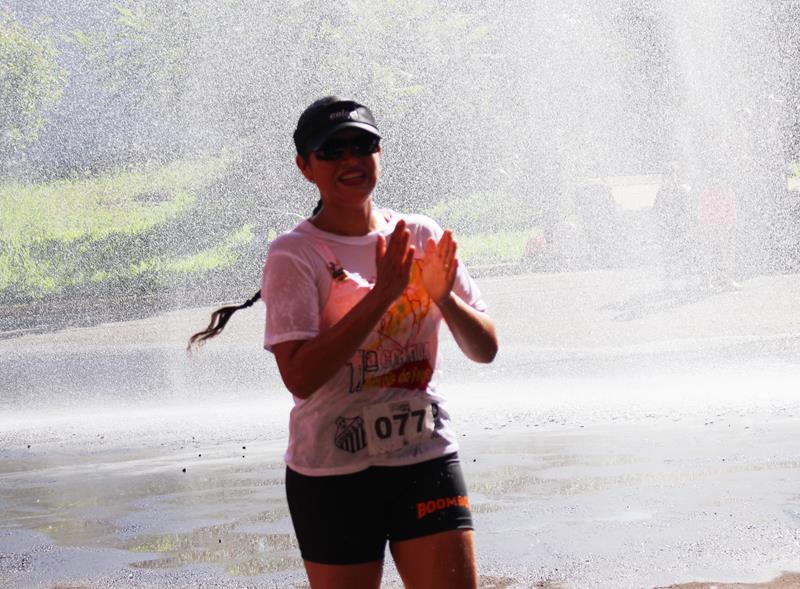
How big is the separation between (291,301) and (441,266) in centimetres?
31

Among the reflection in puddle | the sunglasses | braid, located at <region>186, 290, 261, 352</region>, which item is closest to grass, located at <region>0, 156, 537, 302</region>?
the reflection in puddle

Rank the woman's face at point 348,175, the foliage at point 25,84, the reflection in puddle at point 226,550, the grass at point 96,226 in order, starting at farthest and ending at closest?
1. the foliage at point 25,84
2. the grass at point 96,226
3. the reflection in puddle at point 226,550
4. the woman's face at point 348,175

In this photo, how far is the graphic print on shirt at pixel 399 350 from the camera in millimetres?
2828

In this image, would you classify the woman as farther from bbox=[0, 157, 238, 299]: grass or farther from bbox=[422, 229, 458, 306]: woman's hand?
bbox=[0, 157, 238, 299]: grass

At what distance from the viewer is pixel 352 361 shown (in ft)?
9.28

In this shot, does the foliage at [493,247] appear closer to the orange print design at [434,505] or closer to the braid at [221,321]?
the braid at [221,321]

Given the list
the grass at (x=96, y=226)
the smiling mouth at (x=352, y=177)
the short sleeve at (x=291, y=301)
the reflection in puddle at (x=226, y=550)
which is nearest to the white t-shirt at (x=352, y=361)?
the short sleeve at (x=291, y=301)

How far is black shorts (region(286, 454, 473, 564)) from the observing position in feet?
9.34

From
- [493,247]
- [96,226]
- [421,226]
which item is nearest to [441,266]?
[421,226]

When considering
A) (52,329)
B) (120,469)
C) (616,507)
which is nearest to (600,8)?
(52,329)

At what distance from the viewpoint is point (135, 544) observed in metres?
5.59

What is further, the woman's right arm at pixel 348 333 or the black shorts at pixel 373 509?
the black shorts at pixel 373 509

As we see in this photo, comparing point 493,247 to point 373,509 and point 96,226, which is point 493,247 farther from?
point 373,509

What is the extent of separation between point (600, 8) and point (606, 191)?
2646 mm
